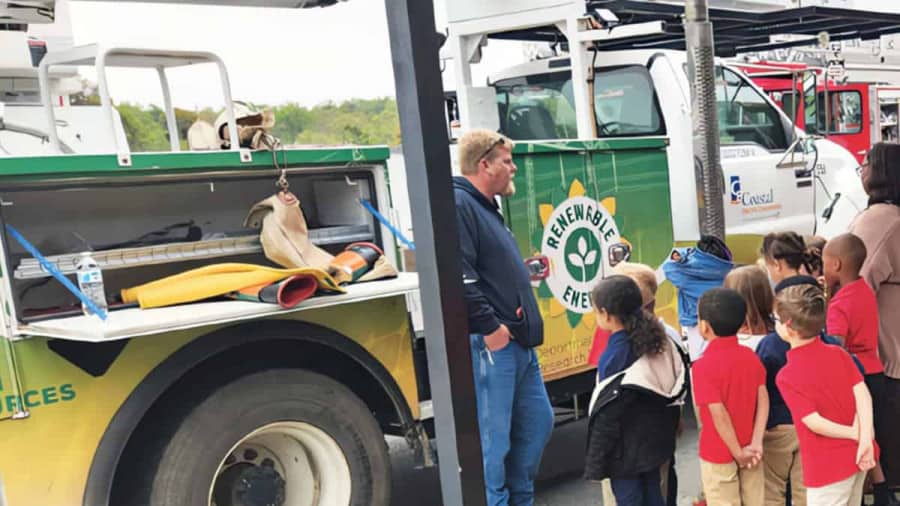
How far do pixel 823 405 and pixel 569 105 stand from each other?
4.00 metres

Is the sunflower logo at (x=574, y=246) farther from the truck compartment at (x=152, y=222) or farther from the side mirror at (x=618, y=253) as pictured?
the truck compartment at (x=152, y=222)

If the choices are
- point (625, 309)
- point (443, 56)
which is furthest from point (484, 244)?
point (443, 56)

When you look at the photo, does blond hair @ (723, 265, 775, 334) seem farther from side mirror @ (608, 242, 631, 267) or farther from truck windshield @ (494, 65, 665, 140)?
truck windshield @ (494, 65, 665, 140)

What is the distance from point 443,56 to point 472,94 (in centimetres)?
72

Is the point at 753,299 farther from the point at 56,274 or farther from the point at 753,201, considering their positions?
the point at 753,201

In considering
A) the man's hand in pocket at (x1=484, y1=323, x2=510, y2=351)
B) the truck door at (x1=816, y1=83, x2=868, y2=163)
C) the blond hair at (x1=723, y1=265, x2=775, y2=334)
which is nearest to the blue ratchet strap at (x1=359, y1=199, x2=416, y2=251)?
the man's hand in pocket at (x1=484, y1=323, x2=510, y2=351)

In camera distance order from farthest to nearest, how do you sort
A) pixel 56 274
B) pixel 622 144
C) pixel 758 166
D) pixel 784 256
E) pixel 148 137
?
pixel 148 137 < pixel 758 166 < pixel 622 144 < pixel 784 256 < pixel 56 274

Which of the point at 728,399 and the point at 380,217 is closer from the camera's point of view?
the point at 728,399

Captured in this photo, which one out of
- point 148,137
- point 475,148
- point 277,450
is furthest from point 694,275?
point 148,137

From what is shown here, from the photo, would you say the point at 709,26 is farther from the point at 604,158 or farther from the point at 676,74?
the point at 676,74

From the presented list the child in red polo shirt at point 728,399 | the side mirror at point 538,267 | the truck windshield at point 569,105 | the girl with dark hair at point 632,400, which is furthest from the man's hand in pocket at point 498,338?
the truck windshield at point 569,105

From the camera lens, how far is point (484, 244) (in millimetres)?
3994

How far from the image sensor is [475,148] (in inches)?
159

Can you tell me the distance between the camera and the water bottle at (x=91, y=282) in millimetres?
3391
